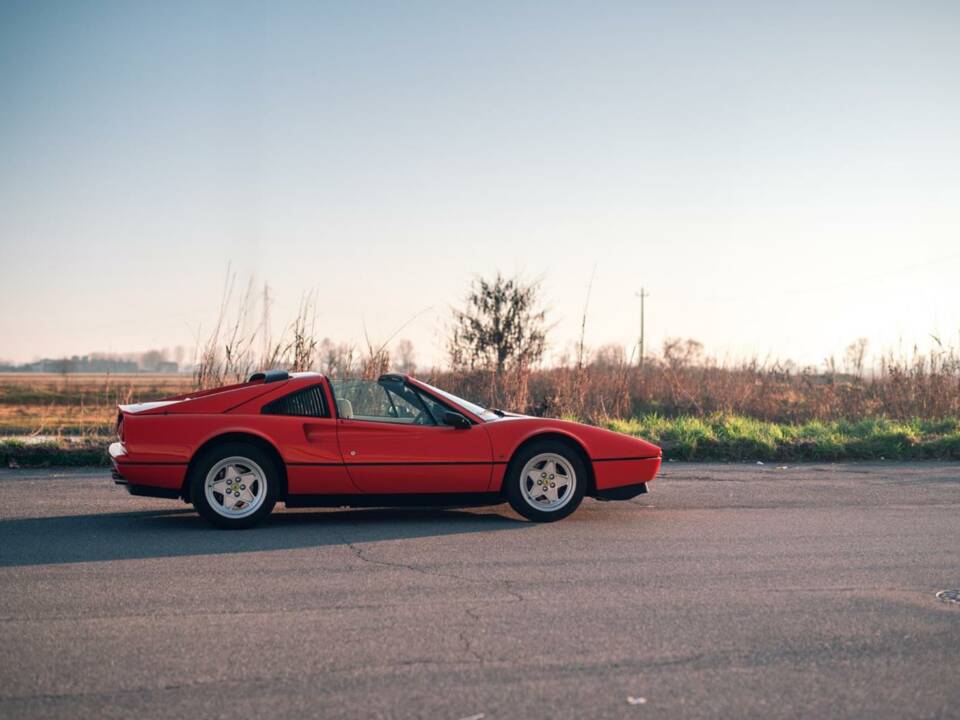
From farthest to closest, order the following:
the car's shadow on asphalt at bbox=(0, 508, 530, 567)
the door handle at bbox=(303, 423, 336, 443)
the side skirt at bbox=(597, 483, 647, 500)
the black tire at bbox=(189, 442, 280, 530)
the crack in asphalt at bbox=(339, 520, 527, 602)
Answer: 1. the side skirt at bbox=(597, 483, 647, 500)
2. the door handle at bbox=(303, 423, 336, 443)
3. the black tire at bbox=(189, 442, 280, 530)
4. the car's shadow on asphalt at bbox=(0, 508, 530, 567)
5. the crack in asphalt at bbox=(339, 520, 527, 602)

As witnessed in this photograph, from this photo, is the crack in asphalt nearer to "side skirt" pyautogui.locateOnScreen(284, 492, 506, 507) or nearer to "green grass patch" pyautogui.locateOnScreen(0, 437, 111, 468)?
"side skirt" pyautogui.locateOnScreen(284, 492, 506, 507)

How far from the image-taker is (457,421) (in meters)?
8.37

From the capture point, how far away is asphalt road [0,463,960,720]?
3928mm

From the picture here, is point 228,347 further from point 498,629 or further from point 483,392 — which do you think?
point 498,629

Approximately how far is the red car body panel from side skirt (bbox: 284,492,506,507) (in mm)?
47

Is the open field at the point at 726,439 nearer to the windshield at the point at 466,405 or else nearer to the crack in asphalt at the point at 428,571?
the windshield at the point at 466,405

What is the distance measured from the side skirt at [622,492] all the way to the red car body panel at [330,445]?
4 cm

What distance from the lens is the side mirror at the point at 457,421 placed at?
8359 millimetres

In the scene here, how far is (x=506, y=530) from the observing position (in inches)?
316

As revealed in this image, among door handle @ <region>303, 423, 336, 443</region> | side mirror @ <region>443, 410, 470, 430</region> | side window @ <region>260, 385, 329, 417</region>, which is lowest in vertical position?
door handle @ <region>303, 423, 336, 443</region>

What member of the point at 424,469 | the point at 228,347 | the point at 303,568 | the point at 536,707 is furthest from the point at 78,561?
the point at 228,347

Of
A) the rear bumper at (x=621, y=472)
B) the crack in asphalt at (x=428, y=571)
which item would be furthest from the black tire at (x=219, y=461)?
the rear bumper at (x=621, y=472)

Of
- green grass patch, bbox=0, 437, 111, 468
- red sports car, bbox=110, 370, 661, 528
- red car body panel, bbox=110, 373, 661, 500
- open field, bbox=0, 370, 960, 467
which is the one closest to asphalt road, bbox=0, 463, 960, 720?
red sports car, bbox=110, 370, 661, 528

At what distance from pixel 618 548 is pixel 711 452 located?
24.3 feet
